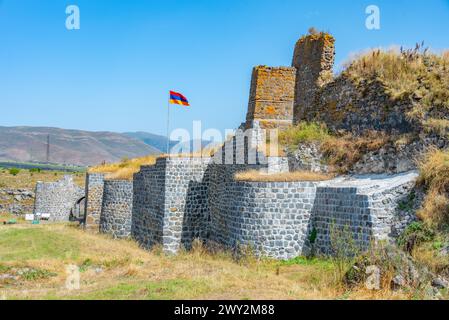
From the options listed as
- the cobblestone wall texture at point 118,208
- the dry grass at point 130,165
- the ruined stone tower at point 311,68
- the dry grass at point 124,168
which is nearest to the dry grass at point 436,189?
the ruined stone tower at point 311,68

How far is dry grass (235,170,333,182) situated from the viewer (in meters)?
13.5

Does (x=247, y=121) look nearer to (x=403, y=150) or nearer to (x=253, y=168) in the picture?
(x=253, y=168)

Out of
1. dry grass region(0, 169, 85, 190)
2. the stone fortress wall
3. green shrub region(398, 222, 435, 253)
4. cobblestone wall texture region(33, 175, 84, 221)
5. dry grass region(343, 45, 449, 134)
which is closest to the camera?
green shrub region(398, 222, 435, 253)

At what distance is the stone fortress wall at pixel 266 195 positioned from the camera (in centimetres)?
1210

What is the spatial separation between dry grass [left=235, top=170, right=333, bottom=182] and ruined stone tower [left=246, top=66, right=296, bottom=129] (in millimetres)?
4341

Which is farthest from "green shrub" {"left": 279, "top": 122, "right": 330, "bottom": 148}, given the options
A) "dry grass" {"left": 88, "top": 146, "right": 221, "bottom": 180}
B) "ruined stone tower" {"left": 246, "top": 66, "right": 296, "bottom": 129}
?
"dry grass" {"left": 88, "top": 146, "right": 221, "bottom": 180}

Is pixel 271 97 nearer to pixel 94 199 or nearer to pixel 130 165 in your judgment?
pixel 130 165

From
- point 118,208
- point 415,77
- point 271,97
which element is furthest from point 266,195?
point 118,208

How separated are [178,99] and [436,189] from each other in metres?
10.0

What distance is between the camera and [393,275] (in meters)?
9.16

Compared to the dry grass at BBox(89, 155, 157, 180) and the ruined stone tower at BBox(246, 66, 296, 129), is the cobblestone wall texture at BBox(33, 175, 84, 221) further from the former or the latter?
the ruined stone tower at BBox(246, 66, 296, 129)

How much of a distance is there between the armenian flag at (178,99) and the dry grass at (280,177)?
497 cm
